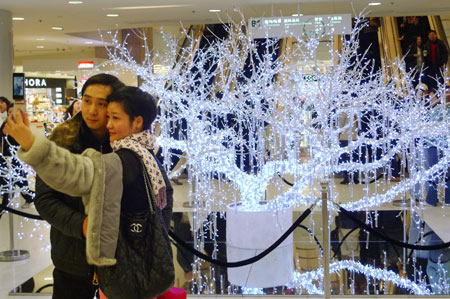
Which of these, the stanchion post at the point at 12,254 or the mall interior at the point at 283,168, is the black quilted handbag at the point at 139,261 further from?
the stanchion post at the point at 12,254

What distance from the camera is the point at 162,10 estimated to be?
9.44 m

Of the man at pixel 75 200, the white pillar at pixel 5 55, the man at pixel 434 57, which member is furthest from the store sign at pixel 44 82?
the man at pixel 75 200

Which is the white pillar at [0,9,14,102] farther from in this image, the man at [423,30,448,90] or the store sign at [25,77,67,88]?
the store sign at [25,77,67,88]

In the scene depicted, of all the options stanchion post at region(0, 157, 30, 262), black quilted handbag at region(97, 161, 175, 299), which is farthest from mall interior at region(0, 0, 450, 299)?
black quilted handbag at region(97, 161, 175, 299)

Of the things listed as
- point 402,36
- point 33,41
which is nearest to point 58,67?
point 33,41

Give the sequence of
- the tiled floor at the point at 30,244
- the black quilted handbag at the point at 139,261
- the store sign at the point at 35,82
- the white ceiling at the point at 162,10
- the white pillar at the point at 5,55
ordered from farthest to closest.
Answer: the store sign at the point at 35,82 < the white pillar at the point at 5,55 < the white ceiling at the point at 162,10 < the tiled floor at the point at 30,244 < the black quilted handbag at the point at 139,261

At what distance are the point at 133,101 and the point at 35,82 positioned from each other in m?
21.0

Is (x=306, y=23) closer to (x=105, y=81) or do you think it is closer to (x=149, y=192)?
(x=105, y=81)

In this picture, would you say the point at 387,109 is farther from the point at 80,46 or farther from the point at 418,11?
the point at 80,46

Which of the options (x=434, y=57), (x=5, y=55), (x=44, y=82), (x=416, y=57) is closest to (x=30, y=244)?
(x=5, y=55)

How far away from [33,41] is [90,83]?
13.6 meters

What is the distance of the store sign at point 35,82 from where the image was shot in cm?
2130

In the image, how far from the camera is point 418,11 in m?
10.2

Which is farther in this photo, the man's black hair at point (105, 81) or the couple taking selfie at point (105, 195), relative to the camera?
the man's black hair at point (105, 81)
